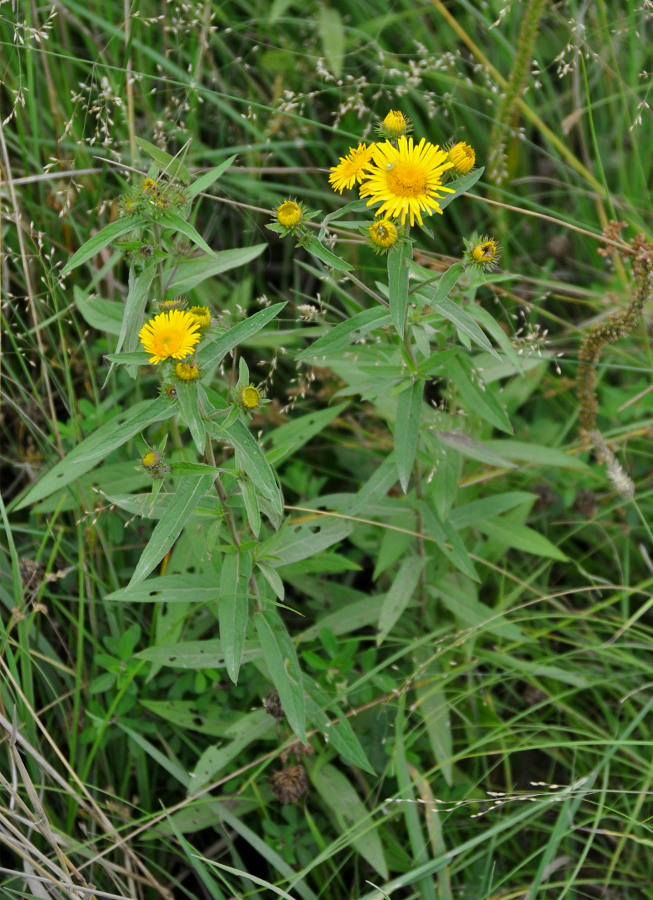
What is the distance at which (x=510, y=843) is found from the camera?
7.67ft

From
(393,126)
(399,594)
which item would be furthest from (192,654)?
(393,126)

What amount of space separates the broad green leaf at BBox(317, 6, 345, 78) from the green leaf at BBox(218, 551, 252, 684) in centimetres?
175

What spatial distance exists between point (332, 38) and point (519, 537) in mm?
1830

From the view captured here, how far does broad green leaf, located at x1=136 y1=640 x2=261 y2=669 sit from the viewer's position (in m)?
2.01

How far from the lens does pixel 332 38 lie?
2883 millimetres

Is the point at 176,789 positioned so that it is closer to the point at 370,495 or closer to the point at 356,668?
the point at 356,668

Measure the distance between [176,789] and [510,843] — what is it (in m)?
0.94

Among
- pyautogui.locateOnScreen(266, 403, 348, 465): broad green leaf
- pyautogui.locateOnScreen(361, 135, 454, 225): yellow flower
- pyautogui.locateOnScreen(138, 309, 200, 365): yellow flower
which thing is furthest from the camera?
pyautogui.locateOnScreen(266, 403, 348, 465): broad green leaf

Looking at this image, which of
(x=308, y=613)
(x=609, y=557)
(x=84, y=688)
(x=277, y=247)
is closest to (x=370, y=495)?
(x=308, y=613)

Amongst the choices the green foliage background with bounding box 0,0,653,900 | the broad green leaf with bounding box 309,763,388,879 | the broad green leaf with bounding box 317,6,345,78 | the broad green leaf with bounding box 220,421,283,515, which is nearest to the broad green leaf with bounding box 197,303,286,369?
the green foliage background with bounding box 0,0,653,900

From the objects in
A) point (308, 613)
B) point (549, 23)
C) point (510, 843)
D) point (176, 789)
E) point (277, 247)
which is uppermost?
point (549, 23)

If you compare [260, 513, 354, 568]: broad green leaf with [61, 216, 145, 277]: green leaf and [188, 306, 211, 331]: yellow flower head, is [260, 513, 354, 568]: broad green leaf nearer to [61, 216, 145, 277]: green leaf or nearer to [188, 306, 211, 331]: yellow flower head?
[188, 306, 211, 331]: yellow flower head

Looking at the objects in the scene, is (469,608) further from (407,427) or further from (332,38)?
(332,38)

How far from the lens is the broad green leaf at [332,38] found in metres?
2.78
